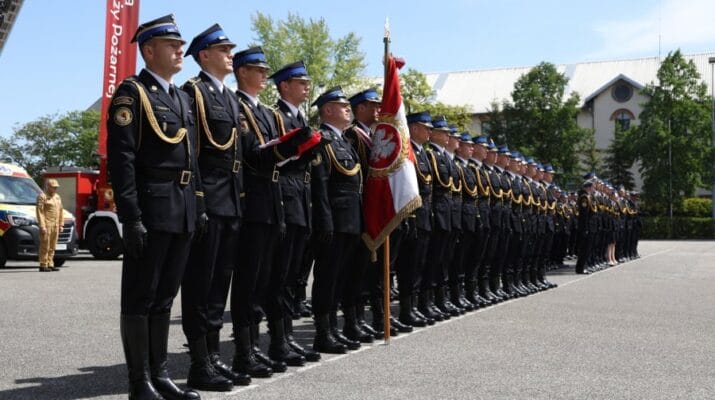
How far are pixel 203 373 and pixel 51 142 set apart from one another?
72.9 m

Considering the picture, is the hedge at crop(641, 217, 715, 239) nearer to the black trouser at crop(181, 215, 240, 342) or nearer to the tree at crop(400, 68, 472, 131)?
the tree at crop(400, 68, 472, 131)

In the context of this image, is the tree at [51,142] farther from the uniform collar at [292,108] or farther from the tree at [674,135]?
the uniform collar at [292,108]

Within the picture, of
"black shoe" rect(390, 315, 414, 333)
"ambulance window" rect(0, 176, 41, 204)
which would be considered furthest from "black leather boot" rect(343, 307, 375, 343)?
"ambulance window" rect(0, 176, 41, 204)

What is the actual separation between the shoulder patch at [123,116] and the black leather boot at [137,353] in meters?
1.09

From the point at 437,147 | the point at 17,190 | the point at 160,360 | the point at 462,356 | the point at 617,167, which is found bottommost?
the point at 462,356

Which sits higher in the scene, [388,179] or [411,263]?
[388,179]

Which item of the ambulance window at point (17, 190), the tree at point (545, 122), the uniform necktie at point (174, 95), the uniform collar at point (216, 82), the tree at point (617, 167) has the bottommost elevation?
the ambulance window at point (17, 190)

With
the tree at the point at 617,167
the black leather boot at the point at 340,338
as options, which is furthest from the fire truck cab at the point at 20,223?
the tree at the point at 617,167

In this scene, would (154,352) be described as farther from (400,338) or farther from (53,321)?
(53,321)

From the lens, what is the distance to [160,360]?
529 centimetres

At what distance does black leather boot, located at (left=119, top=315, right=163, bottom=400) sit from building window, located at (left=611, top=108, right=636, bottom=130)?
6831 centimetres

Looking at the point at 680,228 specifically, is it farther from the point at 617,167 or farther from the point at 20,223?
the point at 20,223

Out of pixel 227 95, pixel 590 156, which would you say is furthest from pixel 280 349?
pixel 590 156

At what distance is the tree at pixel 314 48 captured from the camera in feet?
162
